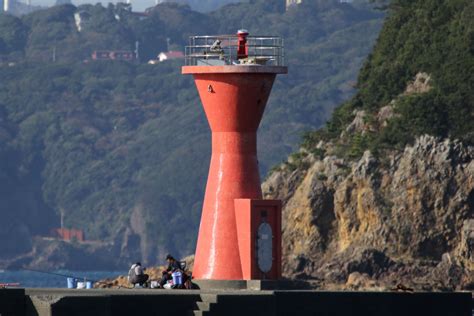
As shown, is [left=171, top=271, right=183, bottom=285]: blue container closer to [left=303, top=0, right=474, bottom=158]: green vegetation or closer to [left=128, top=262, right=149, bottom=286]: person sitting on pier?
[left=128, top=262, right=149, bottom=286]: person sitting on pier

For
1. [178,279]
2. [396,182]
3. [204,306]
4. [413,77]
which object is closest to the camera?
[204,306]

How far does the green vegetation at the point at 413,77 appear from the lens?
89312mm

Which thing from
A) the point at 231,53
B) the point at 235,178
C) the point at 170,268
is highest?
the point at 231,53

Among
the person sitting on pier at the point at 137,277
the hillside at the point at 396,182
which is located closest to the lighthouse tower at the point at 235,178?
Result: the person sitting on pier at the point at 137,277

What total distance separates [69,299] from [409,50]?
69.1 m

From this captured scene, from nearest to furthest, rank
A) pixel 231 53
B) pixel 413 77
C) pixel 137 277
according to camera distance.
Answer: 1. pixel 231 53
2. pixel 137 277
3. pixel 413 77

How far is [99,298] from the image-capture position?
3048 cm

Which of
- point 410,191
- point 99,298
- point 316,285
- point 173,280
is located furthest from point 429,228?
point 99,298

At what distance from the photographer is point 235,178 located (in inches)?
1475

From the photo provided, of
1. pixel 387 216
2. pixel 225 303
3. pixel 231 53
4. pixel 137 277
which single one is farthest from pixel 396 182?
pixel 225 303

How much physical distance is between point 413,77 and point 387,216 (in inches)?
483

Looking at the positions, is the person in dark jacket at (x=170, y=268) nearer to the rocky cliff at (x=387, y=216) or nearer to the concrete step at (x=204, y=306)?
the concrete step at (x=204, y=306)

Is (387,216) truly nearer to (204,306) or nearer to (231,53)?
(231,53)

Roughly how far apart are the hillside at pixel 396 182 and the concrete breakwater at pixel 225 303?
38665mm
